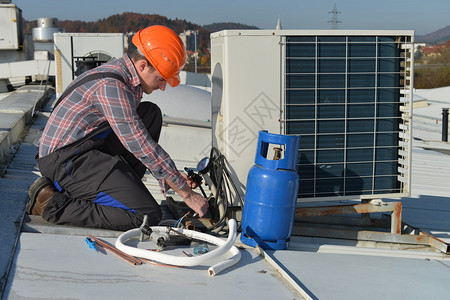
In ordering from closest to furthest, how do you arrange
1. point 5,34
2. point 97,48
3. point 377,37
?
point 377,37
point 97,48
point 5,34

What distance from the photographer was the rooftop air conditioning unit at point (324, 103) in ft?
11.5

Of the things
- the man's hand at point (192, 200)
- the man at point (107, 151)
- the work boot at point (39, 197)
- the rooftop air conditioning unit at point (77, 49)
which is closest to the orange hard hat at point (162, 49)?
the man at point (107, 151)

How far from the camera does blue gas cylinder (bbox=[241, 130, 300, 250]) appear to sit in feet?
10.0

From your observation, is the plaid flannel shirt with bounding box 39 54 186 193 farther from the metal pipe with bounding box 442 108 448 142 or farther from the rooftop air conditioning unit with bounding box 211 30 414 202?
the metal pipe with bounding box 442 108 448 142

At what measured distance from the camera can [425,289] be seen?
257 cm

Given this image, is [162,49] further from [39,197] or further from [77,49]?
[77,49]

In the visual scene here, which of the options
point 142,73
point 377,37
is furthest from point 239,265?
point 377,37

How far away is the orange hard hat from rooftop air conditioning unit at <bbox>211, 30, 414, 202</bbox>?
0.36m

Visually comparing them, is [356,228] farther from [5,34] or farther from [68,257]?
[5,34]

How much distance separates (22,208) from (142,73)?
104 centimetres

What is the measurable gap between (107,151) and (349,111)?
160cm

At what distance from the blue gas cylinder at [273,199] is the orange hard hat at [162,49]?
2.24 feet

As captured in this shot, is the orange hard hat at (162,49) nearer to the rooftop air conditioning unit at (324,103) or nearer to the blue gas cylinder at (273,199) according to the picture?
the rooftop air conditioning unit at (324,103)

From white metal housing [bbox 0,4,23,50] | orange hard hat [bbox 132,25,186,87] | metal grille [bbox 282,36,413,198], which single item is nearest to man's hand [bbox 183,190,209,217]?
orange hard hat [bbox 132,25,186,87]
